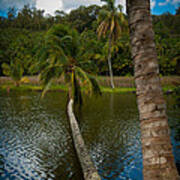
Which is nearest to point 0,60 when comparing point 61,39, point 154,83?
point 61,39

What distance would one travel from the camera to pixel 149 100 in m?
2.22

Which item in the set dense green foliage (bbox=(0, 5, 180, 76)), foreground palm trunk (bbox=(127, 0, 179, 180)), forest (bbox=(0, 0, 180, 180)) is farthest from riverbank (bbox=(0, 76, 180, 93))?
foreground palm trunk (bbox=(127, 0, 179, 180))

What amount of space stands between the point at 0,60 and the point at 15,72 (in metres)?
11.1

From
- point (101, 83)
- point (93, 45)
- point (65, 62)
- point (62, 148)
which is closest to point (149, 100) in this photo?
point (62, 148)

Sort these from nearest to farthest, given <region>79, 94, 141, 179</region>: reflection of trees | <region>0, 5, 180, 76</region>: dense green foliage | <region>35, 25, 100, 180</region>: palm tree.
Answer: <region>79, 94, 141, 179</region>: reflection of trees, <region>35, 25, 100, 180</region>: palm tree, <region>0, 5, 180, 76</region>: dense green foliage

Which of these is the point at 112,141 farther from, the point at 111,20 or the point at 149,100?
the point at 111,20

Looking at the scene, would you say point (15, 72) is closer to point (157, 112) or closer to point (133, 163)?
point (133, 163)

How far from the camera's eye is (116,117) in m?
12.5

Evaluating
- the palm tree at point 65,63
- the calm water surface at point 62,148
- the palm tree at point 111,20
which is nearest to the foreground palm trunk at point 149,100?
the calm water surface at point 62,148

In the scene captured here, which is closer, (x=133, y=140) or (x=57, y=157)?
(x=57, y=157)

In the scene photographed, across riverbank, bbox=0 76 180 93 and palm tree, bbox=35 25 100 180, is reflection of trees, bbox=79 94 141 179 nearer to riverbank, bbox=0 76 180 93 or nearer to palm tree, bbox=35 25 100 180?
palm tree, bbox=35 25 100 180

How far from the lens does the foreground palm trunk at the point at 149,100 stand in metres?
2.14

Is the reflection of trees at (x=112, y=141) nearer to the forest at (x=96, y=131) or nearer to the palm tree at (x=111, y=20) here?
the forest at (x=96, y=131)

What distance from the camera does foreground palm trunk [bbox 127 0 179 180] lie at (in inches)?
84.4
